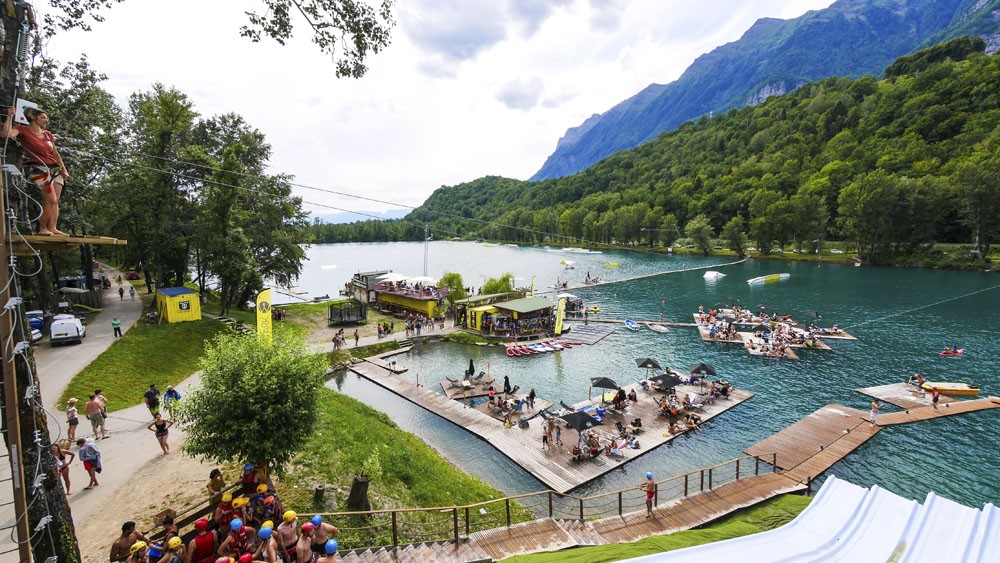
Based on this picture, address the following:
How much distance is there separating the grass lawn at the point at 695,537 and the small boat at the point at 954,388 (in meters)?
18.1

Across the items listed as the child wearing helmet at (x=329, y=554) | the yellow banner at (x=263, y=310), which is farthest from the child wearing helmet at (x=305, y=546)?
the yellow banner at (x=263, y=310)

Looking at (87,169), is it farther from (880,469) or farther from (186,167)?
(880,469)

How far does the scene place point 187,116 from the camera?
96.4ft

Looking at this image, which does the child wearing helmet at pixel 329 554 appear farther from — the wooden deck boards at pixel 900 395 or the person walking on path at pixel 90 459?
the wooden deck boards at pixel 900 395

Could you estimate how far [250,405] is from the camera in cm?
1007

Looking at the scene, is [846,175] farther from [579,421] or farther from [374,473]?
[374,473]

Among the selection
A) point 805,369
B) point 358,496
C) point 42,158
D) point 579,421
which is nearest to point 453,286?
point 579,421

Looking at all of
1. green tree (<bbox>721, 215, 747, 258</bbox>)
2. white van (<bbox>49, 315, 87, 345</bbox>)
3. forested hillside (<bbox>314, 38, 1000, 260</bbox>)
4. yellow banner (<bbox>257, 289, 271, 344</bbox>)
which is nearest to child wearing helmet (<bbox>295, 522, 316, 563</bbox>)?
yellow banner (<bbox>257, 289, 271, 344</bbox>)

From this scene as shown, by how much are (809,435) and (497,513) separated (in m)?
15.8

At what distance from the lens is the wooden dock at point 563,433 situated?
55.7 feet

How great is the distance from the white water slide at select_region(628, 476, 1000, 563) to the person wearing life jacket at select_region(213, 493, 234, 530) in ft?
27.0

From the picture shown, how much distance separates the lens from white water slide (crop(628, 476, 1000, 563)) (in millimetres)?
8156

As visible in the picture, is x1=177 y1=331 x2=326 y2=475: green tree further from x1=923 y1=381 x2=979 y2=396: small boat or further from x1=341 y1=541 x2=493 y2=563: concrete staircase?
x1=923 y1=381 x2=979 y2=396: small boat

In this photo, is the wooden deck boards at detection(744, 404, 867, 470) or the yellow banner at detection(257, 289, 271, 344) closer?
the wooden deck boards at detection(744, 404, 867, 470)
